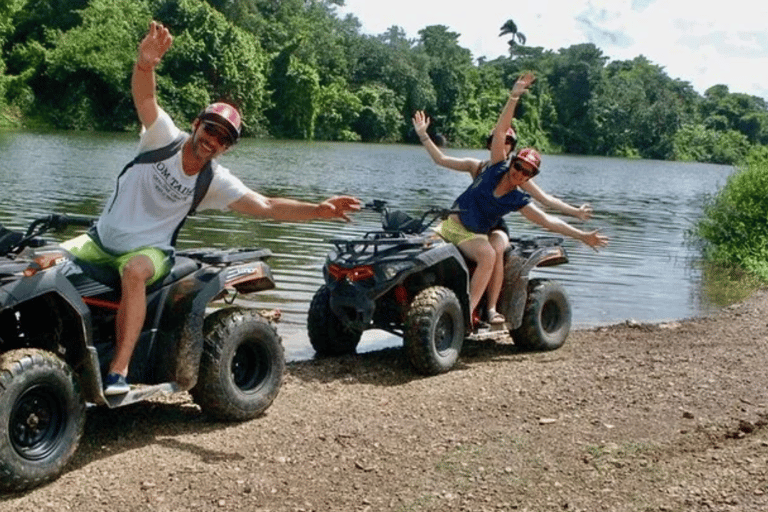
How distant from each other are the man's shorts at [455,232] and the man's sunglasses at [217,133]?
349 cm

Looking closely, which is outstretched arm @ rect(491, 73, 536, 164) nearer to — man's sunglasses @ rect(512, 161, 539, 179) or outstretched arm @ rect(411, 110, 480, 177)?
man's sunglasses @ rect(512, 161, 539, 179)

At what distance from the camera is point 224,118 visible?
6188mm

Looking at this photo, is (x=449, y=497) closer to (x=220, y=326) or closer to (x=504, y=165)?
(x=220, y=326)

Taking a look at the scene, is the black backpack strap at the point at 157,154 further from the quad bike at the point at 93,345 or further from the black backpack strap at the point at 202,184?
the quad bike at the point at 93,345

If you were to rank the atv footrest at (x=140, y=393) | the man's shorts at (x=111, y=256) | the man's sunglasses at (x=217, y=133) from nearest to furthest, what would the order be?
the atv footrest at (x=140, y=393), the man's shorts at (x=111, y=256), the man's sunglasses at (x=217, y=133)

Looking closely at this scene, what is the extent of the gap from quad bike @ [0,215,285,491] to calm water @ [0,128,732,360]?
2761mm

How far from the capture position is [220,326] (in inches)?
264

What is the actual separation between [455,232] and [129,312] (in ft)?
13.3

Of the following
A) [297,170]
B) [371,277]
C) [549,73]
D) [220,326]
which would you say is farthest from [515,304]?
[549,73]

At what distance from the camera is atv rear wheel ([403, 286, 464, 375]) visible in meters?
8.48

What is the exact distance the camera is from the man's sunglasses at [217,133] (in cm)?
621

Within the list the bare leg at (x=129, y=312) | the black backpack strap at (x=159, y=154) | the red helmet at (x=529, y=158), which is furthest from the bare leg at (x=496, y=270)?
the bare leg at (x=129, y=312)

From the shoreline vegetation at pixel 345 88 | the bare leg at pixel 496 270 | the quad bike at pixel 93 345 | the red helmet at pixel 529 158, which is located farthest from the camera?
the shoreline vegetation at pixel 345 88

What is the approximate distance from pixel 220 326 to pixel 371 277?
2017 millimetres
